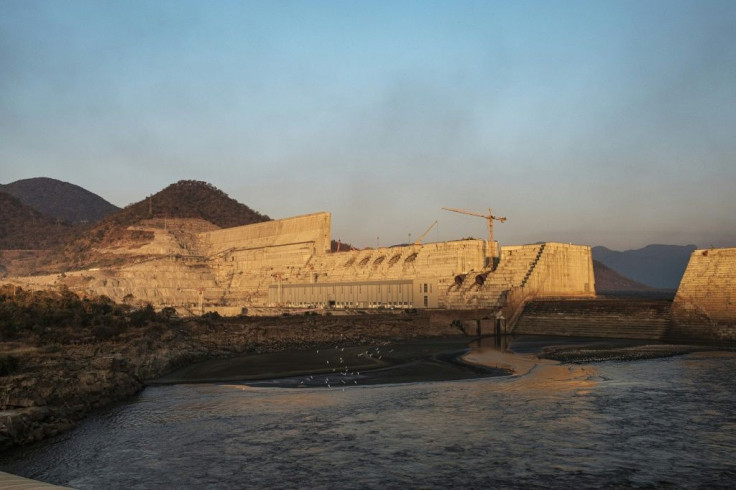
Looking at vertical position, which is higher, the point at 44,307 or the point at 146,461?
the point at 44,307

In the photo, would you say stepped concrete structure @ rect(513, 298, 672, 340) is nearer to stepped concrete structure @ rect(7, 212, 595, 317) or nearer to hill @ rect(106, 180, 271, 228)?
stepped concrete structure @ rect(7, 212, 595, 317)

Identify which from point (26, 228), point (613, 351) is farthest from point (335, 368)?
point (26, 228)

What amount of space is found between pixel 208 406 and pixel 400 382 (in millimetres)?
10431

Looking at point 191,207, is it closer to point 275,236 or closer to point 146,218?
point 146,218

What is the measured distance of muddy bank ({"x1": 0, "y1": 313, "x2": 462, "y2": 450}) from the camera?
70.0 feet

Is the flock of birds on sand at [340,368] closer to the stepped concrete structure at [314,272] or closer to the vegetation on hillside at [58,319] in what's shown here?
the vegetation on hillside at [58,319]

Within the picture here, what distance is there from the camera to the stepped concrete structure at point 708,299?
44.6 meters

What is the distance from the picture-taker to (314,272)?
90062mm

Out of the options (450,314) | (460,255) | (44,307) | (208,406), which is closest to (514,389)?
(208,406)

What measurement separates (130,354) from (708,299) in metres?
43.8

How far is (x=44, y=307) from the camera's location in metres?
42.9

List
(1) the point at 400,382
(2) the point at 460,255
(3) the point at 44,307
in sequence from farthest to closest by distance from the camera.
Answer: (2) the point at 460,255
(3) the point at 44,307
(1) the point at 400,382

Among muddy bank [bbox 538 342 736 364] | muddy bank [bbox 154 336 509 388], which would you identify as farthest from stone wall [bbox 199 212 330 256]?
muddy bank [bbox 538 342 736 364]

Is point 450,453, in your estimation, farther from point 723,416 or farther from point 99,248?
point 99,248
